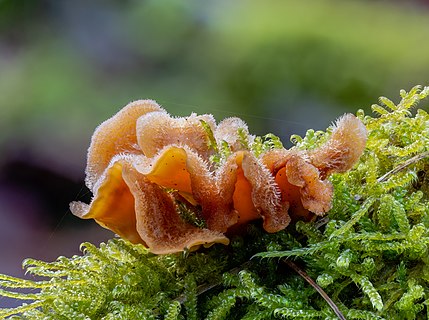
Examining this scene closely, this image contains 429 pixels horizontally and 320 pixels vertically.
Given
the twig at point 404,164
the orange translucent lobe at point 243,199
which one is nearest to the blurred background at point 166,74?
the twig at point 404,164

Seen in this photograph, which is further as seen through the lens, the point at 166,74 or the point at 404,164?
the point at 166,74

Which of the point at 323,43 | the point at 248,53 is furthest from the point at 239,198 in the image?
the point at 248,53

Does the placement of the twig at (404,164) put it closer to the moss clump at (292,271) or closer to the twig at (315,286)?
the moss clump at (292,271)

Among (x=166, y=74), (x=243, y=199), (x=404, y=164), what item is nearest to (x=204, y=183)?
(x=243, y=199)

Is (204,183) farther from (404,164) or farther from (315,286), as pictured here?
(404,164)

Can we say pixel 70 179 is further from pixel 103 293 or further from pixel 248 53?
pixel 103 293

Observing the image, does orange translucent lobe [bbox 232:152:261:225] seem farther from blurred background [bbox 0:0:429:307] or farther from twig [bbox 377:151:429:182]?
blurred background [bbox 0:0:429:307]
